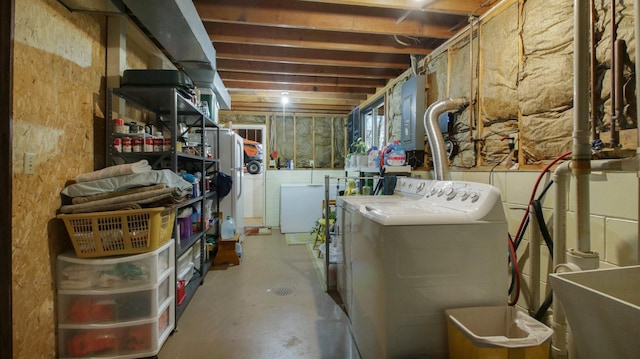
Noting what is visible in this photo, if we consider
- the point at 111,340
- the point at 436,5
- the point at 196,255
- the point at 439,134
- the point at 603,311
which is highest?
the point at 436,5

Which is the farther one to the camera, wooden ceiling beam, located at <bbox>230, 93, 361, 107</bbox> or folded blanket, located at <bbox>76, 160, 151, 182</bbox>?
wooden ceiling beam, located at <bbox>230, 93, 361, 107</bbox>

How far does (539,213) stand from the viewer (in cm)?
151

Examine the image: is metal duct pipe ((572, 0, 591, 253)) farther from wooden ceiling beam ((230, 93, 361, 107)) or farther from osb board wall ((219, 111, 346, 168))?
osb board wall ((219, 111, 346, 168))

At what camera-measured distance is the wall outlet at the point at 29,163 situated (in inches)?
55.5

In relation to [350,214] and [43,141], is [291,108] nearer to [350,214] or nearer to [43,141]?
[350,214]

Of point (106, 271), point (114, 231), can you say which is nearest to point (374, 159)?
point (114, 231)

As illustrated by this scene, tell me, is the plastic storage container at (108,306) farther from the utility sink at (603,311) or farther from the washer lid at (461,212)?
the utility sink at (603,311)

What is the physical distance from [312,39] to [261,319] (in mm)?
2616

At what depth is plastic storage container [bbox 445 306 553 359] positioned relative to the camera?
107cm

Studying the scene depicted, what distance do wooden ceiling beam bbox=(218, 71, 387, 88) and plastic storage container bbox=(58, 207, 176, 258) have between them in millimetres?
2644

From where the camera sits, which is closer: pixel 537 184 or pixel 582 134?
pixel 582 134

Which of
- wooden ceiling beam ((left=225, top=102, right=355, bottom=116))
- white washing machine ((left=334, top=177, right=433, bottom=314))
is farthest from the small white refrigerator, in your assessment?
white washing machine ((left=334, top=177, right=433, bottom=314))

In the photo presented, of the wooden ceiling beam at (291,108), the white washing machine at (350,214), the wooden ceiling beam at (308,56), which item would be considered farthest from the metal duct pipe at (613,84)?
the wooden ceiling beam at (291,108)

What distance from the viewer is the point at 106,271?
5.39 feet
